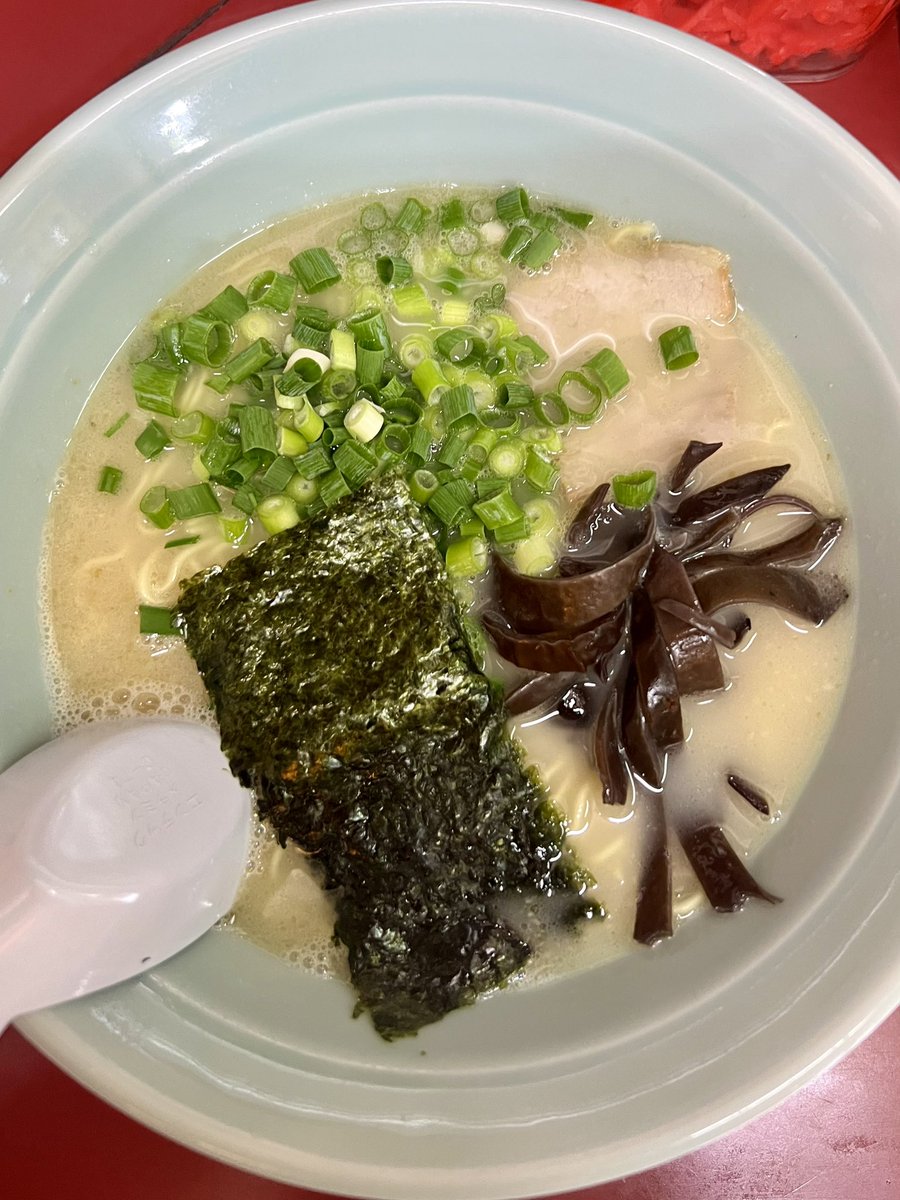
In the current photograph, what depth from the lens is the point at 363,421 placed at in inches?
66.0

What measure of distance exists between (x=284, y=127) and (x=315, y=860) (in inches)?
59.3

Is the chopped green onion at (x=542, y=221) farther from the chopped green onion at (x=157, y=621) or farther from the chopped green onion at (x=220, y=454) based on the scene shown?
the chopped green onion at (x=157, y=621)

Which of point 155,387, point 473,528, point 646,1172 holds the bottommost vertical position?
point 646,1172

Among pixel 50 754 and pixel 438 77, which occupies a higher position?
pixel 438 77

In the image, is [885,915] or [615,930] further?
[615,930]

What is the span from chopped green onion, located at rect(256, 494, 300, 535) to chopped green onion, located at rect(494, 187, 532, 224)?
0.82 m

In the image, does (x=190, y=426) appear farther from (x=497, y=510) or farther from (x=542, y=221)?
(x=542, y=221)

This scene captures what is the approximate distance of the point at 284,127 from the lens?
1641 mm

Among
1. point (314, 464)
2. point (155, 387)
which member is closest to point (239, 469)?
point (314, 464)

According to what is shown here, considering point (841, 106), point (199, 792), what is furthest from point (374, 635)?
point (841, 106)

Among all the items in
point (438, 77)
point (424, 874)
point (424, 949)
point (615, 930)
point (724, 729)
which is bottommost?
point (615, 930)

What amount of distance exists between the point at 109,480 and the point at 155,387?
0.75 feet

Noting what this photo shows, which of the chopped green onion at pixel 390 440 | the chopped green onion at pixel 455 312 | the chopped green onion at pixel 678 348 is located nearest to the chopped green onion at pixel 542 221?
the chopped green onion at pixel 455 312

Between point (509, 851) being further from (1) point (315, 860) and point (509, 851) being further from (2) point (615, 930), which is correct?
(1) point (315, 860)
